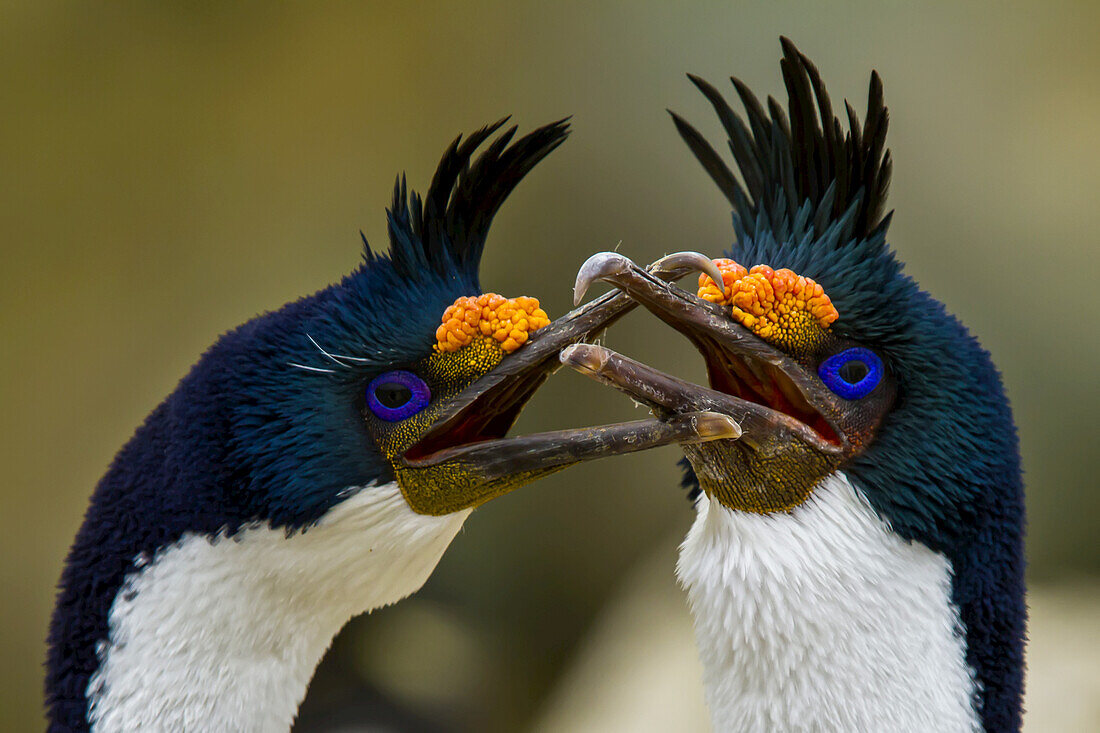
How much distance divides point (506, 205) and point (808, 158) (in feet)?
8.50

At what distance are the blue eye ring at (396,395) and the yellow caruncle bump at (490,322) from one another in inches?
3.6

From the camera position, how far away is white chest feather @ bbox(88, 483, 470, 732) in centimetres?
216

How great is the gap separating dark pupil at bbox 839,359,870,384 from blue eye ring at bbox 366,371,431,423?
0.86m

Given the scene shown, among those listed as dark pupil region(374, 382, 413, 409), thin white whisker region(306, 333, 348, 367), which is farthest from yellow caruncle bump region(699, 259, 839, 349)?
thin white whisker region(306, 333, 348, 367)

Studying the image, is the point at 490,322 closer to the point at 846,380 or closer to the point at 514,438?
the point at 514,438

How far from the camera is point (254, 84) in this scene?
4.74m

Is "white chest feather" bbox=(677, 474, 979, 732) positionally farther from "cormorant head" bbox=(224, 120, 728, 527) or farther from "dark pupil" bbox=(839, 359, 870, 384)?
"cormorant head" bbox=(224, 120, 728, 527)

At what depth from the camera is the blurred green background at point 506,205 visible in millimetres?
4684

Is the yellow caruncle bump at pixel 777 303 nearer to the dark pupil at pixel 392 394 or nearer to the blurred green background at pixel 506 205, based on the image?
the dark pupil at pixel 392 394

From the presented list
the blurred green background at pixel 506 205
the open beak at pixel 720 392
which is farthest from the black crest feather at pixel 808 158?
the blurred green background at pixel 506 205

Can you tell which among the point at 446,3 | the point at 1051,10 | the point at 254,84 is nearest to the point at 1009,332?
the point at 1051,10

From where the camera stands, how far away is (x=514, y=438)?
222 cm

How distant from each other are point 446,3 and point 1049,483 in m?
3.43

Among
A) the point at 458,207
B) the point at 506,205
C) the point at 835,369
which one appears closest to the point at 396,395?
the point at 458,207
